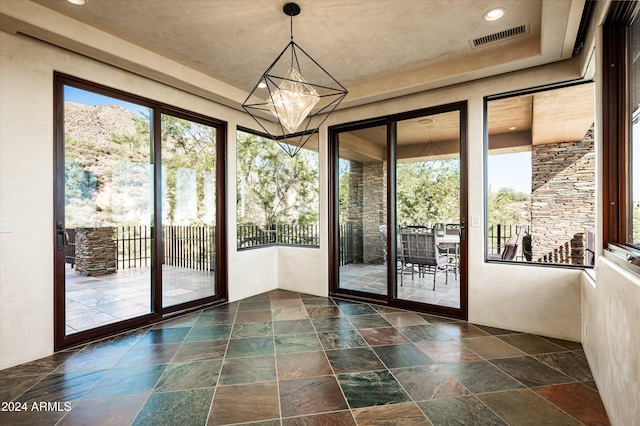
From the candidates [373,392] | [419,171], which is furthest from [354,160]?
[373,392]

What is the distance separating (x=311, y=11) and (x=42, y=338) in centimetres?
359

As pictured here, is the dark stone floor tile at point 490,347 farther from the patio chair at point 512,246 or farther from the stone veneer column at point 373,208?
the stone veneer column at point 373,208

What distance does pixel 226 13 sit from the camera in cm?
258

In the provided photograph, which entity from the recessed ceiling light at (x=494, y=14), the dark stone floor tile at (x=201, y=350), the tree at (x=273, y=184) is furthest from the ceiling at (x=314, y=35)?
the dark stone floor tile at (x=201, y=350)

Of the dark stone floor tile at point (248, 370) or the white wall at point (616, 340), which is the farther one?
the dark stone floor tile at point (248, 370)

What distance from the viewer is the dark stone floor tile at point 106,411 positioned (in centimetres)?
188

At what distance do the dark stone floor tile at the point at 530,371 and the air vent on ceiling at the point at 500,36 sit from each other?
2.90 metres

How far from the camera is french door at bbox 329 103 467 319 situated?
3.85 m

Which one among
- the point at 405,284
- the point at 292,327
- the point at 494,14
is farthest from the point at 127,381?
the point at 494,14

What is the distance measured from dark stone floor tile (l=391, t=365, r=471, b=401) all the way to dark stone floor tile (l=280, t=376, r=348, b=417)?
50 centimetres

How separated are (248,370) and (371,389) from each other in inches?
38.5

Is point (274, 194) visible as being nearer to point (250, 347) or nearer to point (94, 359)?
point (250, 347)

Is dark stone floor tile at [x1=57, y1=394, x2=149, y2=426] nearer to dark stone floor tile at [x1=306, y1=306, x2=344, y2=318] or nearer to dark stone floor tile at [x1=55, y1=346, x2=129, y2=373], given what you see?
dark stone floor tile at [x1=55, y1=346, x2=129, y2=373]

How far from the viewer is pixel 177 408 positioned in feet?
6.59
